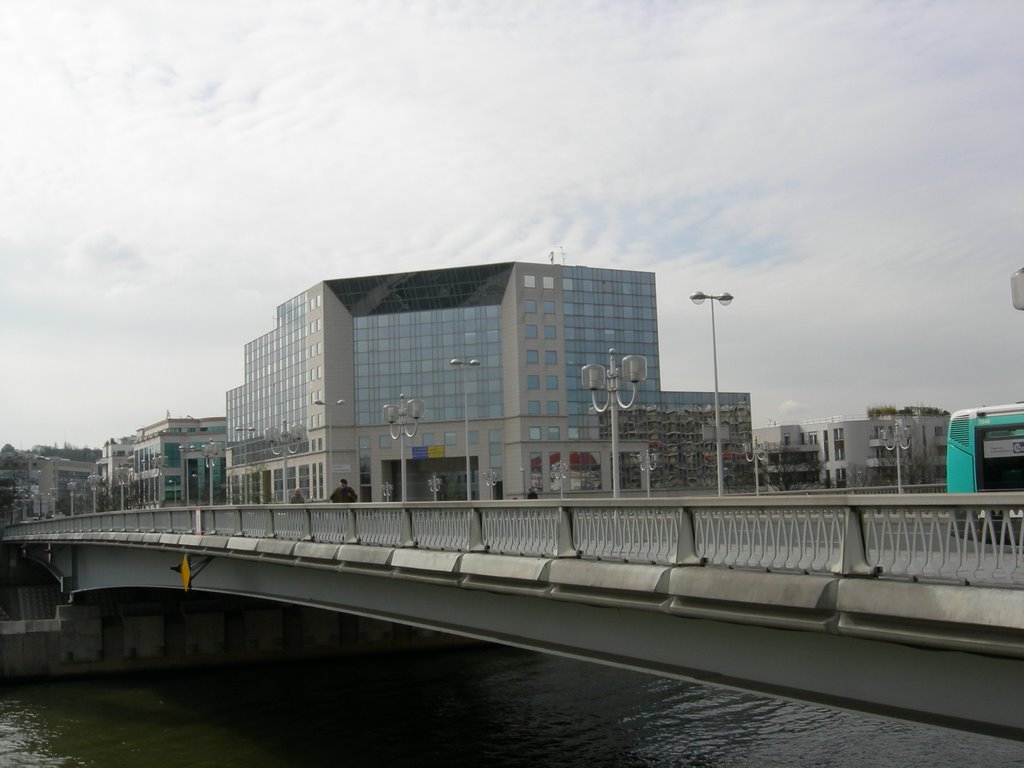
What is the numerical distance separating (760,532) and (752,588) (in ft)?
2.54

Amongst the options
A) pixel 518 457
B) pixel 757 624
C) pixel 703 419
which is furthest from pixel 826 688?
pixel 703 419

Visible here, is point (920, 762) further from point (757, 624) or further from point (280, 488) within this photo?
point (280, 488)

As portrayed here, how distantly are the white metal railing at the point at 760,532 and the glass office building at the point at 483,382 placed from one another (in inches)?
3218

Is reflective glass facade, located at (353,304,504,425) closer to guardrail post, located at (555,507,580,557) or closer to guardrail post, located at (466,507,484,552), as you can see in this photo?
guardrail post, located at (466,507,484,552)

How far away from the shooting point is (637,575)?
11.9m

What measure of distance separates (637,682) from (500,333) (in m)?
73.8

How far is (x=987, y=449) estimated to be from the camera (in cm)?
2097

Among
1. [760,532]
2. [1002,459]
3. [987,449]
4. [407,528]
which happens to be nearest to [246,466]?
[407,528]

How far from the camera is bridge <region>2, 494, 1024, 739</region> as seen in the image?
8500 mm

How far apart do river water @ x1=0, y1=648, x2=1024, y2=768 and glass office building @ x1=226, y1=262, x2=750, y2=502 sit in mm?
61005

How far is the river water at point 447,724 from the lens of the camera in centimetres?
2359

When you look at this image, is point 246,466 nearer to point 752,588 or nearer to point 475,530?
point 475,530

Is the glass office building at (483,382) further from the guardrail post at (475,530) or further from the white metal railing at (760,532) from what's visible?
the white metal railing at (760,532)

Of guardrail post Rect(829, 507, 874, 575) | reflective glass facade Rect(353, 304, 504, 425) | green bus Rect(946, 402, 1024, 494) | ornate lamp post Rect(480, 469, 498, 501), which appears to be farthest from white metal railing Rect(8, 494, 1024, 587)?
reflective glass facade Rect(353, 304, 504, 425)
